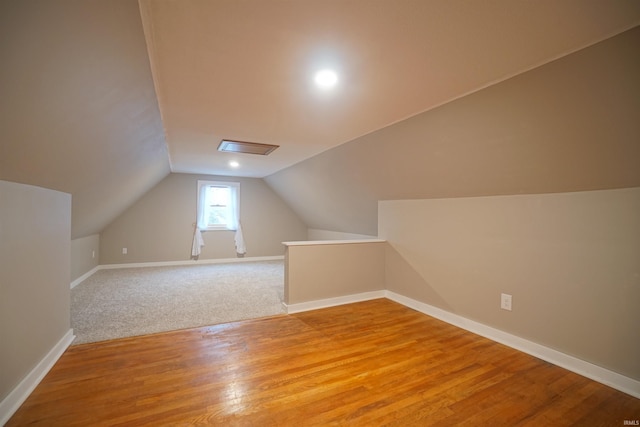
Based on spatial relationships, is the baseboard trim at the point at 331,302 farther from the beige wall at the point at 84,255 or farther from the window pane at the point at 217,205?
the window pane at the point at 217,205

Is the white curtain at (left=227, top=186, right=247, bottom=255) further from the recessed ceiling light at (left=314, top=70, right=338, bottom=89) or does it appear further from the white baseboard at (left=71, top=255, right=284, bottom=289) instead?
the recessed ceiling light at (left=314, top=70, right=338, bottom=89)

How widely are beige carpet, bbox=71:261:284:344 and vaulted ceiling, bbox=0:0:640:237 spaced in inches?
56.3

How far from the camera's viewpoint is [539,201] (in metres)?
2.26

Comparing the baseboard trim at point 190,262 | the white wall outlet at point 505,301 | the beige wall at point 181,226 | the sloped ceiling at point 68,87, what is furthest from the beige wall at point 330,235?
the sloped ceiling at point 68,87

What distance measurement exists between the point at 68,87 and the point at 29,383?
177 centimetres

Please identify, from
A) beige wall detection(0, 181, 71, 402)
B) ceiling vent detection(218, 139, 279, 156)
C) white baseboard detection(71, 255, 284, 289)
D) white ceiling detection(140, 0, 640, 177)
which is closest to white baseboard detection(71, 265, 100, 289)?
white baseboard detection(71, 255, 284, 289)

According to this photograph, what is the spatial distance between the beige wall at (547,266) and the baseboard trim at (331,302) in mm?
687

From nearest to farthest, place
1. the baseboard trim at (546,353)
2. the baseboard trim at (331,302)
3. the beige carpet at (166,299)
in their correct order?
the baseboard trim at (546,353), the beige carpet at (166,299), the baseboard trim at (331,302)

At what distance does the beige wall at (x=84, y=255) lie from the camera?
4094 mm

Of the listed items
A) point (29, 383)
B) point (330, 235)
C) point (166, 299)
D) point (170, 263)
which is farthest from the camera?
point (330, 235)

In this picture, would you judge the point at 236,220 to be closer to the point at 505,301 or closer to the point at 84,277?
the point at 84,277

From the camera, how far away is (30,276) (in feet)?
5.78

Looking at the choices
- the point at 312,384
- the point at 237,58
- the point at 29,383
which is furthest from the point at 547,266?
the point at 29,383

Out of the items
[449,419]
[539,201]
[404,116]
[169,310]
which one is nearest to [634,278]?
[539,201]
